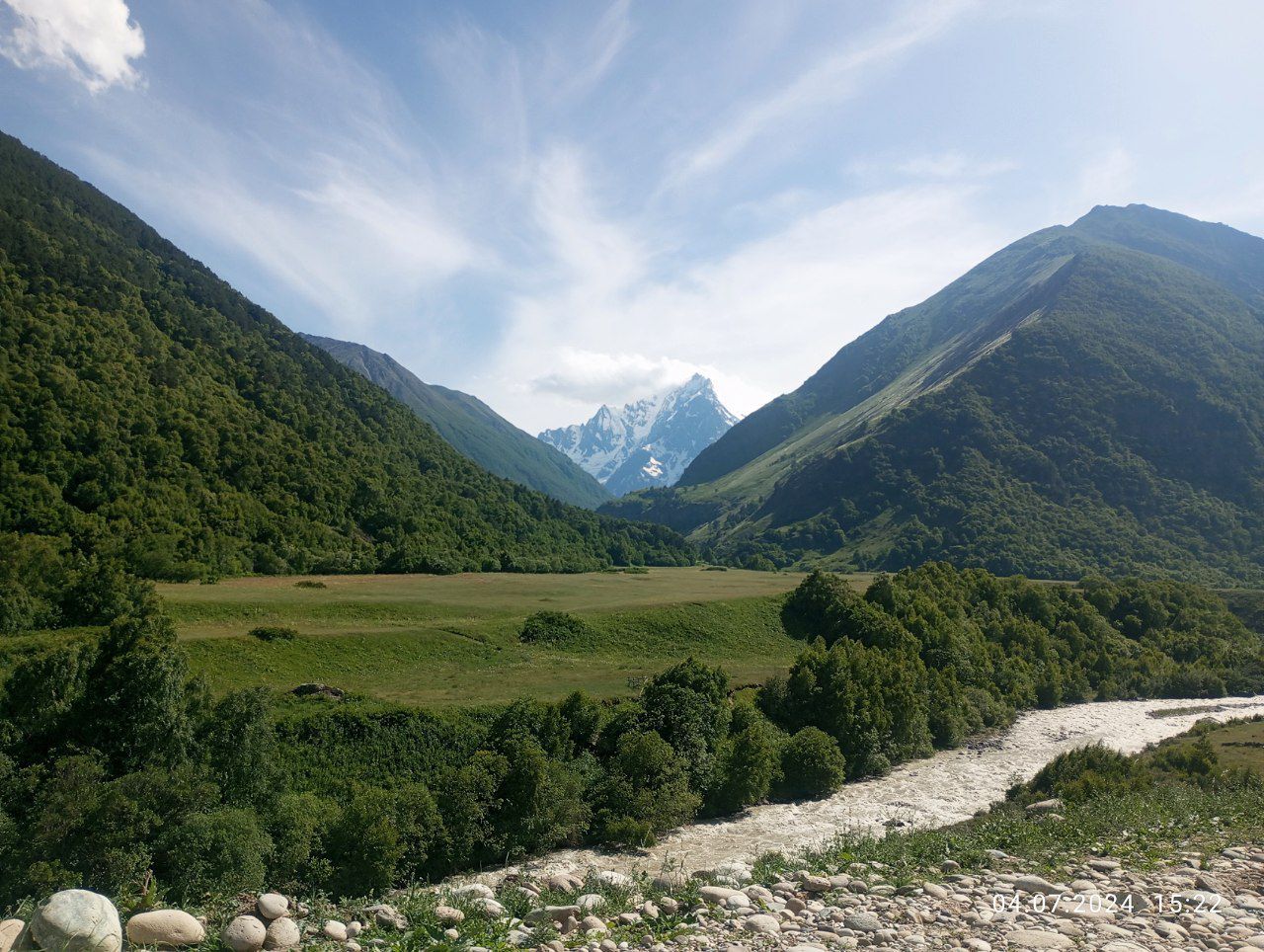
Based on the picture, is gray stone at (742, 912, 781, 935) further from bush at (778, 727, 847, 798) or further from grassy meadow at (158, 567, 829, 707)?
bush at (778, 727, 847, 798)

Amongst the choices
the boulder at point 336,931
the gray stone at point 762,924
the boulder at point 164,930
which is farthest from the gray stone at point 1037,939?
the boulder at point 164,930

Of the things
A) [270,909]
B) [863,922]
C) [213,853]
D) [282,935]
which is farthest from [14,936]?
[213,853]

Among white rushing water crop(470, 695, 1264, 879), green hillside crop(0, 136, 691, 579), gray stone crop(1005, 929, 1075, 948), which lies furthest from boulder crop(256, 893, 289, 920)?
green hillside crop(0, 136, 691, 579)

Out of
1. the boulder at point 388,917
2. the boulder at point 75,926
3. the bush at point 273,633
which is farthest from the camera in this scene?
the bush at point 273,633

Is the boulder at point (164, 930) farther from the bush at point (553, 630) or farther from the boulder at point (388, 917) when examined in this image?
the bush at point (553, 630)

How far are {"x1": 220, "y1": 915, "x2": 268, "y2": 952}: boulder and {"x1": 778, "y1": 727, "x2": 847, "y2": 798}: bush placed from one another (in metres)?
41.5

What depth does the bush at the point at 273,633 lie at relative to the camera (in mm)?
48406

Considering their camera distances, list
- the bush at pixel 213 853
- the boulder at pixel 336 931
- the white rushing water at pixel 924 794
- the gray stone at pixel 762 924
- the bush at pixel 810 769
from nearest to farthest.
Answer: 1. the boulder at pixel 336 931
2. the gray stone at pixel 762 924
3. the bush at pixel 213 853
4. the white rushing water at pixel 924 794
5. the bush at pixel 810 769

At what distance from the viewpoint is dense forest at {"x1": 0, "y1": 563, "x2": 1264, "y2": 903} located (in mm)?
24078

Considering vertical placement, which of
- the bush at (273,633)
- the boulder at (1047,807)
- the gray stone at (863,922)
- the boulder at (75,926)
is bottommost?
the bush at (273,633)

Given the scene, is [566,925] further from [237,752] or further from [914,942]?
[237,752]

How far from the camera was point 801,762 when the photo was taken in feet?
152

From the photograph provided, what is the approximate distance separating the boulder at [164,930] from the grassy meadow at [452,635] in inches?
1268

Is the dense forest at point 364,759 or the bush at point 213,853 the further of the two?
the dense forest at point 364,759
